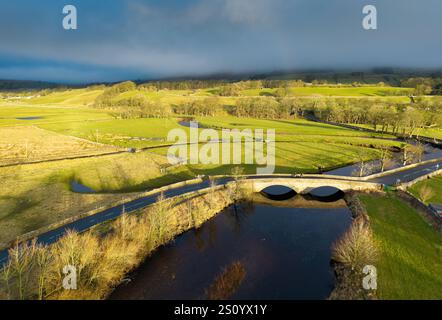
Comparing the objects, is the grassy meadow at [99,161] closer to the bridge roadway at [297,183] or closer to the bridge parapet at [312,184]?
the bridge roadway at [297,183]

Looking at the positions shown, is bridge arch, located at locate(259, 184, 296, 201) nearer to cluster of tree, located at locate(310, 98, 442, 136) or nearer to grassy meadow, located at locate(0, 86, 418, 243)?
grassy meadow, located at locate(0, 86, 418, 243)

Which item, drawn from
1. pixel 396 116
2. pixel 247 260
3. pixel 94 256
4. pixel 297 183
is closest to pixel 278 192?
pixel 297 183

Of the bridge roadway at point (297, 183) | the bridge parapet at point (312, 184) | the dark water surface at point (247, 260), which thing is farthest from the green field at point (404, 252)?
the bridge roadway at point (297, 183)

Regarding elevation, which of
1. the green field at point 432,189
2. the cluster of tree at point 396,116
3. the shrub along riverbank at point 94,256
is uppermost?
the cluster of tree at point 396,116

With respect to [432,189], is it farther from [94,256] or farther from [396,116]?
[396,116]

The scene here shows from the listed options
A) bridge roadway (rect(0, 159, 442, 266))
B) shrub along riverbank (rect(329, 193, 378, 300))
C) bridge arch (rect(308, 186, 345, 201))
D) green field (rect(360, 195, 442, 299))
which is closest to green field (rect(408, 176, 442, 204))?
bridge roadway (rect(0, 159, 442, 266))
